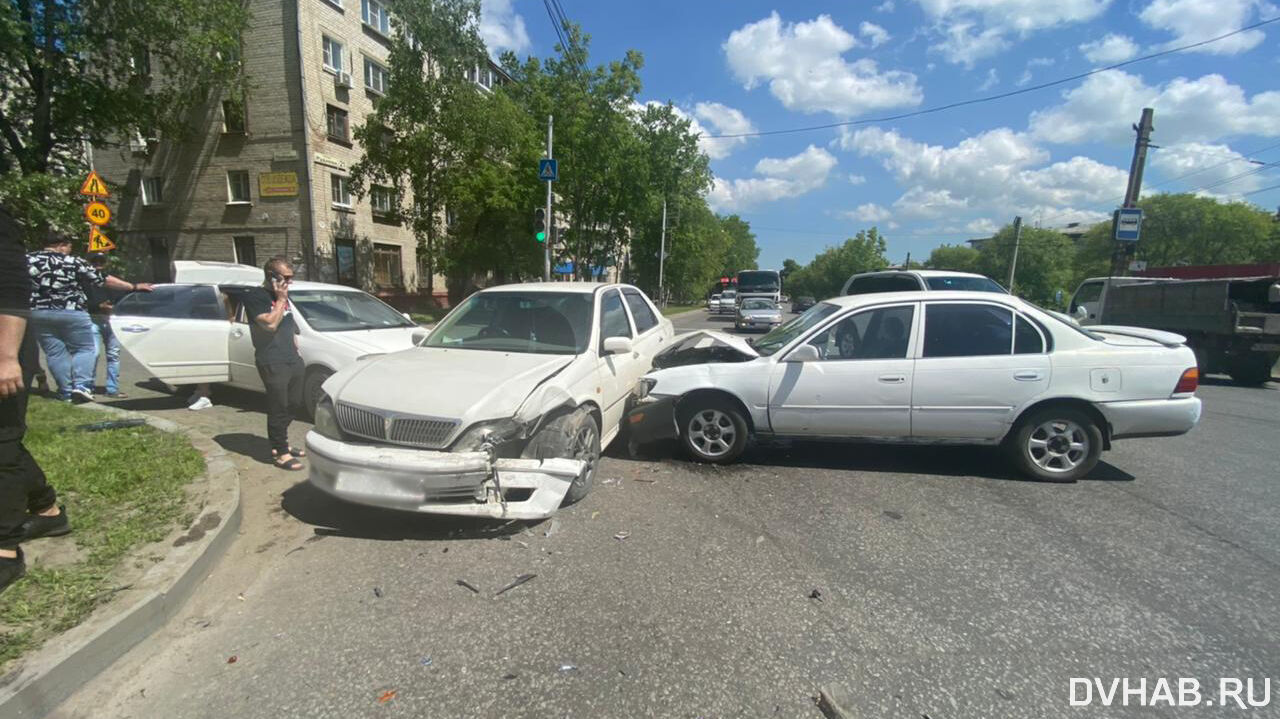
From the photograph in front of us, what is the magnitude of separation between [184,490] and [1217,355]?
15.9 m

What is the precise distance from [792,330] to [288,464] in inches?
183

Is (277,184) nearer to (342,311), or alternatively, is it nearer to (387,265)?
(387,265)

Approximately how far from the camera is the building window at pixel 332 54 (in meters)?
22.3

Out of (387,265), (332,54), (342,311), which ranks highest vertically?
(332,54)

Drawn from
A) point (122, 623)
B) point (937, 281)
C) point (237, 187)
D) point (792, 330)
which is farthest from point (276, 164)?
point (122, 623)

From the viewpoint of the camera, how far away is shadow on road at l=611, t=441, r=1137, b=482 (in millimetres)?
4844

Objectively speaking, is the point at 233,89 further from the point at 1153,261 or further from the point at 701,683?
the point at 1153,261

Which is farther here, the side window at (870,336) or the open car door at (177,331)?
the open car door at (177,331)

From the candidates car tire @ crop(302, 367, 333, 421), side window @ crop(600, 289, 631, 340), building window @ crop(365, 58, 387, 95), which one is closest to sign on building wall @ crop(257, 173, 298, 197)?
building window @ crop(365, 58, 387, 95)

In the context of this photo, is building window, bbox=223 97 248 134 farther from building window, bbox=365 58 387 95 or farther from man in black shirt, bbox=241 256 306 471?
man in black shirt, bbox=241 256 306 471

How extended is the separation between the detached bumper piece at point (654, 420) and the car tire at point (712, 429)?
99mm

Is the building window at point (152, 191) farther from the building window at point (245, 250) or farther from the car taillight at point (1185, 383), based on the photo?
the car taillight at point (1185, 383)

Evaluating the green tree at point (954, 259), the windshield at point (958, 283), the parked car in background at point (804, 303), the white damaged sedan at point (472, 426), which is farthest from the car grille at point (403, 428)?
the green tree at point (954, 259)

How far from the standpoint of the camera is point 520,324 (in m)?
4.80
